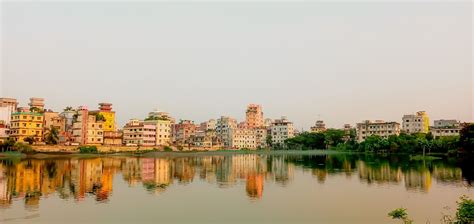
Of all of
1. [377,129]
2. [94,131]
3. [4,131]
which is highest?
[377,129]

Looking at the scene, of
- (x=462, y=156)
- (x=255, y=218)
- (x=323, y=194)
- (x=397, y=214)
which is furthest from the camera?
(x=462, y=156)

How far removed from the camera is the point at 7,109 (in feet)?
238

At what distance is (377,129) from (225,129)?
40.4 m

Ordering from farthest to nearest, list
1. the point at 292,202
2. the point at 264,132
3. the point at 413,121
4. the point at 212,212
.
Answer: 1. the point at 264,132
2. the point at 413,121
3. the point at 292,202
4. the point at 212,212

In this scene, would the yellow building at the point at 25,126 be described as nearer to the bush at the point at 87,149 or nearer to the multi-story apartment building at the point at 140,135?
the bush at the point at 87,149

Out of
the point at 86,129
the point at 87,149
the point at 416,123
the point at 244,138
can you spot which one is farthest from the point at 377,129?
the point at 87,149

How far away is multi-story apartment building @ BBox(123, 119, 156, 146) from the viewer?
83.4m

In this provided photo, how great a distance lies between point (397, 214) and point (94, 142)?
68.3 metres

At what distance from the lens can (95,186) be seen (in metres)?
26.2

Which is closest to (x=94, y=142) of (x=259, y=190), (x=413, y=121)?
(x=259, y=190)

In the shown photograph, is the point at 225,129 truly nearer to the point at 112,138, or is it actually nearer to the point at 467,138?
the point at 112,138

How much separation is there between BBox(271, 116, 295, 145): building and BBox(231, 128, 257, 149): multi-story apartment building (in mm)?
8833

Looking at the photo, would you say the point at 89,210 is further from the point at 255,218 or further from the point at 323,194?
the point at 323,194

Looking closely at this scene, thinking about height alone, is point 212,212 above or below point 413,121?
below
